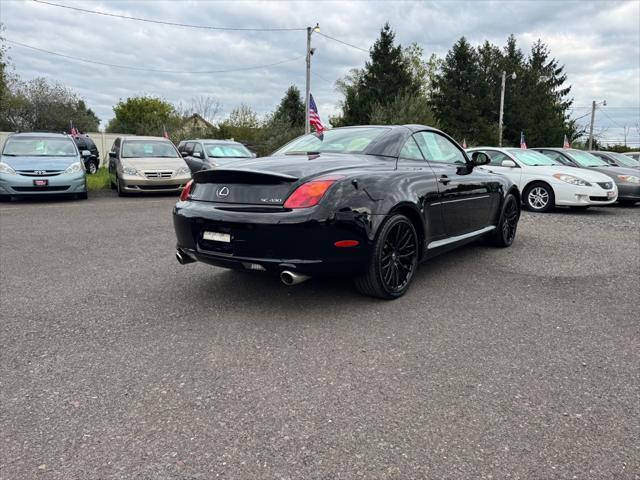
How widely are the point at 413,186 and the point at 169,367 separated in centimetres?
249

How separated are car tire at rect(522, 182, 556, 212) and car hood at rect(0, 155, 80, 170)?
10234mm

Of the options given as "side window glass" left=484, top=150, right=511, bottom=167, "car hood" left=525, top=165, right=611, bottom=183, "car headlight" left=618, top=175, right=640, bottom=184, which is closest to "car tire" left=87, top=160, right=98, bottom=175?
"side window glass" left=484, top=150, right=511, bottom=167

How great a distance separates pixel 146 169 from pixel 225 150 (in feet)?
11.0

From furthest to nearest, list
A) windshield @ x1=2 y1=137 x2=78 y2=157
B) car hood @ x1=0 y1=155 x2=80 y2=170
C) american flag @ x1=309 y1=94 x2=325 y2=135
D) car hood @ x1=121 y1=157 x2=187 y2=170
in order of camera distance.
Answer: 1. american flag @ x1=309 y1=94 x2=325 y2=135
2. car hood @ x1=121 y1=157 x2=187 y2=170
3. windshield @ x1=2 y1=137 x2=78 y2=157
4. car hood @ x1=0 y1=155 x2=80 y2=170

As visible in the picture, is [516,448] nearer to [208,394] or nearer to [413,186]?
[208,394]

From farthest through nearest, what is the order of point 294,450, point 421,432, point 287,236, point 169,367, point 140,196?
1. point 140,196
2. point 287,236
3. point 169,367
4. point 421,432
5. point 294,450

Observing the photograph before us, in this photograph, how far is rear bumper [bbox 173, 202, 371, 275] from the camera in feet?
11.8

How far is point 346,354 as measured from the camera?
3180 mm

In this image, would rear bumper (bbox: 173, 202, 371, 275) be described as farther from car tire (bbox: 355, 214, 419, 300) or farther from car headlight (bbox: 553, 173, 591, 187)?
car headlight (bbox: 553, 173, 591, 187)

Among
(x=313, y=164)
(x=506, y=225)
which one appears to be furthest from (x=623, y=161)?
(x=313, y=164)

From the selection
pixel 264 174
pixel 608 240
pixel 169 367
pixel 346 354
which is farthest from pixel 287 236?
pixel 608 240

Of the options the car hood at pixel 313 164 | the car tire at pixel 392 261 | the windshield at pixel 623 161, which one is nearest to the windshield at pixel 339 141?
the car hood at pixel 313 164

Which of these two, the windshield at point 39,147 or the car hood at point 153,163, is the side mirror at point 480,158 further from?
the windshield at point 39,147

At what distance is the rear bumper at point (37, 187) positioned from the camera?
10.8m
